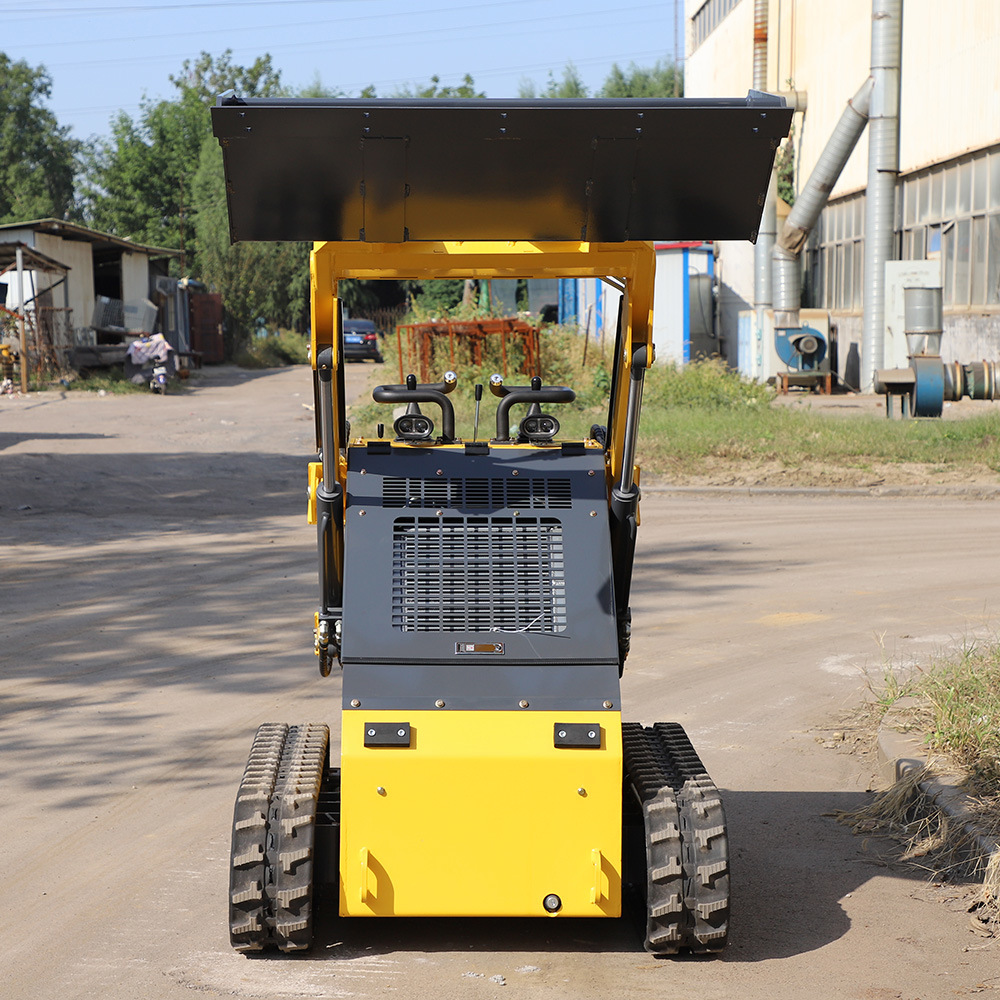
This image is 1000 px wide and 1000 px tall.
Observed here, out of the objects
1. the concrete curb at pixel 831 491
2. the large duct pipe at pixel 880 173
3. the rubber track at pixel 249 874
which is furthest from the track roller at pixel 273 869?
the large duct pipe at pixel 880 173

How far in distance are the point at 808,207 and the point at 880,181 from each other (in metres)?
2.01

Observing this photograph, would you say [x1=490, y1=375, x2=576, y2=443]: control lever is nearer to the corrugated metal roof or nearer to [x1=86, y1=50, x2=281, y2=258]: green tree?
the corrugated metal roof

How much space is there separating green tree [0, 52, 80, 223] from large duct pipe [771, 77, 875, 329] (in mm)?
55340

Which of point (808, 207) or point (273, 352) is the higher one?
point (808, 207)

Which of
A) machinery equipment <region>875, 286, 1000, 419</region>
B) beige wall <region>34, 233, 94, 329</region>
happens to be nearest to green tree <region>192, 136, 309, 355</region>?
beige wall <region>34, 233, 94, 329</region>

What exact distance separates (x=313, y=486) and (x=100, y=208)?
2635 inches

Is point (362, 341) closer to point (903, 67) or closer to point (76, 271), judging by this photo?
point (76, 271)

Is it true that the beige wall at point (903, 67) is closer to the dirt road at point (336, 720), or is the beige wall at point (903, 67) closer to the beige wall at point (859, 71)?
the beige wall at point (859, 71)

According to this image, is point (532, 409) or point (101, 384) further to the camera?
point (101, 384)

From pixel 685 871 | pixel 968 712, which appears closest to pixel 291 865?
pixel 685 871

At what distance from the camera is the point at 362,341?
43875mm

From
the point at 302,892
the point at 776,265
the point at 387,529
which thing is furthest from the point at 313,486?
the point at 776,265

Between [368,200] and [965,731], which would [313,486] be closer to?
[368,200]

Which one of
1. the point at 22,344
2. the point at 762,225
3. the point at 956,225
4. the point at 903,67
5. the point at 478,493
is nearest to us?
the point at 478,493
